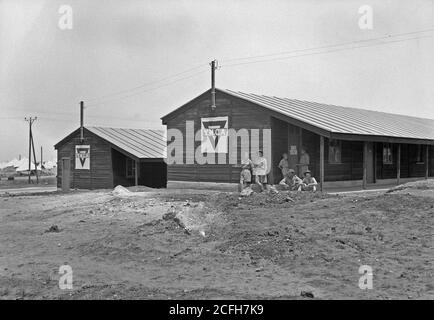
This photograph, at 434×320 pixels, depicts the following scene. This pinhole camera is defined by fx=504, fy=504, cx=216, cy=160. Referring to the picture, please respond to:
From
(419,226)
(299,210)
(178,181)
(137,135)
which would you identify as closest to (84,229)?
(299,210)

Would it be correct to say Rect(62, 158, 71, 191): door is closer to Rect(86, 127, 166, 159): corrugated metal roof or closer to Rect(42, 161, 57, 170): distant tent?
Rect(86, 127, 166, 159): corrugated metal roof

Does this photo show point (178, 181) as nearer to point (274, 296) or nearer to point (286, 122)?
point (286, 122)

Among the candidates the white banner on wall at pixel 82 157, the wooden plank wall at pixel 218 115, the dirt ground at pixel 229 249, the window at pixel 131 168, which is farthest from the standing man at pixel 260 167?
the white banner on wall at pixel 82 157

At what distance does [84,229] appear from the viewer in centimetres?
1223

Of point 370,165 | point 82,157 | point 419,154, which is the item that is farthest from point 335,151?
point 82,157

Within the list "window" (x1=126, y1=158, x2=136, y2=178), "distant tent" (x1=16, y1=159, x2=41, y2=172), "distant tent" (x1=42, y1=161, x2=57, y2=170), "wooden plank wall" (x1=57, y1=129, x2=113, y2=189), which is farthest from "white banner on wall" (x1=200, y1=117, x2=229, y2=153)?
"distant tent" (x1=42, y1=161, x2=57, y2=170)

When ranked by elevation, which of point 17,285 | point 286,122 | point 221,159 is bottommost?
point 17,285

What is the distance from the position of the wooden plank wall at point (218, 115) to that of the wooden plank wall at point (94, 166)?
8142mm

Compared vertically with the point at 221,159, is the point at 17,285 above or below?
below

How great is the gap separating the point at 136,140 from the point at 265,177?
52.9 feet

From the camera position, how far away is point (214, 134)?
2277 centimetres

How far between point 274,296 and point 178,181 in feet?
59.1

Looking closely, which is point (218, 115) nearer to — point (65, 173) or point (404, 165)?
point (65, 173)

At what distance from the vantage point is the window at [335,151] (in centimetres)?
2227
